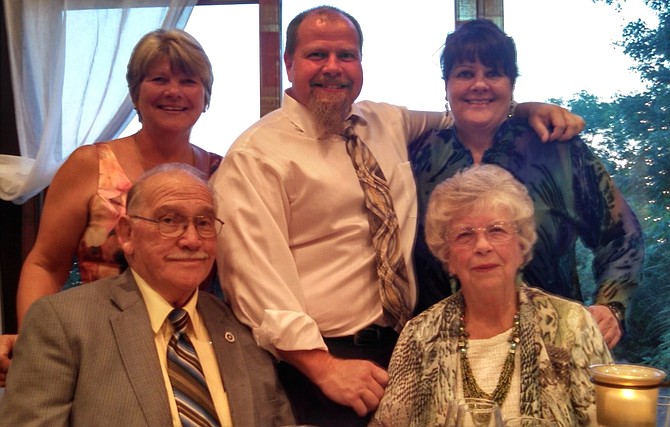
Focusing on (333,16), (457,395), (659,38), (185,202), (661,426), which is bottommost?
(457,395)

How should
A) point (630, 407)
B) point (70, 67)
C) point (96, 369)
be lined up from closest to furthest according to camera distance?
point (630, 407) → point (96, 369) → point (70, 67)

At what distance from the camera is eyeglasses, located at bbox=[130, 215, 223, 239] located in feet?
6.26

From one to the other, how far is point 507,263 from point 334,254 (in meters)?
0.60

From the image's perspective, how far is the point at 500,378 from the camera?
5.95 ft

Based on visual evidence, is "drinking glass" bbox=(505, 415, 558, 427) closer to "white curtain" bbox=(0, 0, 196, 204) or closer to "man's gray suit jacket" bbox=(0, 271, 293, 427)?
"man's gray suit jacket" bbox=(0, 271, 293, 427)

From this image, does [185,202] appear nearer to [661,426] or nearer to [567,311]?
[567,311]

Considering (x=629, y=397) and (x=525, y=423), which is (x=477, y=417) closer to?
(x=525, y=423)

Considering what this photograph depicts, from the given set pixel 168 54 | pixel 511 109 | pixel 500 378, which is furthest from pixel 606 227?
pixel 168 54

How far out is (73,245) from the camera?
2.33m

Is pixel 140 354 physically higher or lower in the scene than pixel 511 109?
lower

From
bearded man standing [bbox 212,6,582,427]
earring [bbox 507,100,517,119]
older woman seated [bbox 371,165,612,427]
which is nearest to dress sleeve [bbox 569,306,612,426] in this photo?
older woman seated [bbox 371,165,612,427]

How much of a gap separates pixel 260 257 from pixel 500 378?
765 millimetres

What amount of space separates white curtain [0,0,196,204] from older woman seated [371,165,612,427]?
2449mm

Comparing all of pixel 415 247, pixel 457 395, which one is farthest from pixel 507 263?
pixel 415 247
